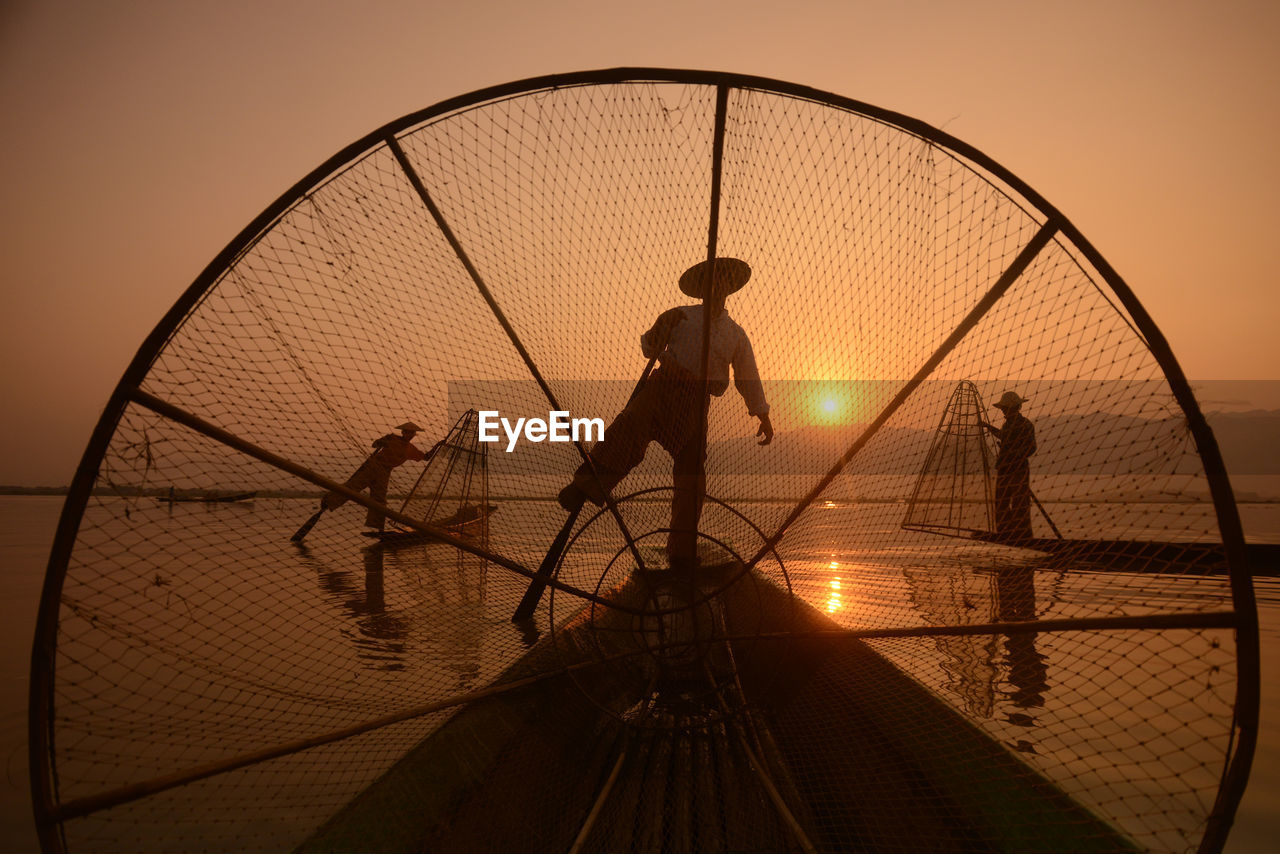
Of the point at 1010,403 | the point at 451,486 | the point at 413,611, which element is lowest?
the point at 413,611

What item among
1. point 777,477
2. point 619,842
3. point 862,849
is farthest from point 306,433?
point 862,849

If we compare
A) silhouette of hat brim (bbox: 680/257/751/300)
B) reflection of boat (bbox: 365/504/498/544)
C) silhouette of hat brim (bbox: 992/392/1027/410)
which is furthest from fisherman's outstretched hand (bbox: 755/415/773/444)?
reflection of boat (bbox: 365/504/498/544)

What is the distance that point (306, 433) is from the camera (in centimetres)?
219

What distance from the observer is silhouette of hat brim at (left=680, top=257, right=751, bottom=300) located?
249cm

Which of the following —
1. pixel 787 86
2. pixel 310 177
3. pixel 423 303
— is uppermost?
pixel 787 86

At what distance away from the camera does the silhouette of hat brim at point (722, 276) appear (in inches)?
97.9

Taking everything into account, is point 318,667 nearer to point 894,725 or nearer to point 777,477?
point 777,477

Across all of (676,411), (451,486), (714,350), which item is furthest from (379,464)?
(451,486)

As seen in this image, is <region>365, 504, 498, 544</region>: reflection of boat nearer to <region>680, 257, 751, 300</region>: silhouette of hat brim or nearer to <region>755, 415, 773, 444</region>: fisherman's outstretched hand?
<region>755, 415, 773, 444</region>: fisherman's outstretched hand

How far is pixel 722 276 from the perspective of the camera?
99.7 inches

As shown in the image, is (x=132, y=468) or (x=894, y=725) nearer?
(x=132, y=468)

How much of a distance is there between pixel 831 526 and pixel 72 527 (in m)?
2.94

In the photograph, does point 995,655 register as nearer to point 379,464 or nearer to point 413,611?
point 379,464

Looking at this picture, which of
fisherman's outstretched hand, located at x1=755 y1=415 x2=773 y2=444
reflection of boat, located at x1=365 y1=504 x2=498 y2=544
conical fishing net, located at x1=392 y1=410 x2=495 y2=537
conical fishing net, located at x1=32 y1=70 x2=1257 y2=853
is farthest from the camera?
conical fishing net, located at x1=392 y1=410 x2=495 y2=537
